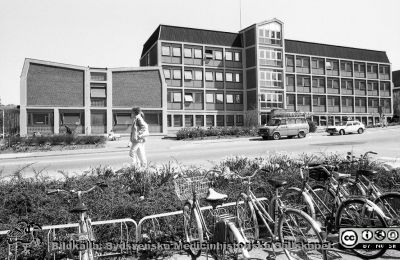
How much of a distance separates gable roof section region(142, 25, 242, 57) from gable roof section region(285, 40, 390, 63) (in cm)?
1030

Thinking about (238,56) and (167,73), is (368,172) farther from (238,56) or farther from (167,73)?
(238,56)

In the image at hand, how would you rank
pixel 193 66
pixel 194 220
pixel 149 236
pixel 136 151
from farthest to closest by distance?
pixel 193 66 < pixel 136 151 < pixel 149 236 < pixel 194 220

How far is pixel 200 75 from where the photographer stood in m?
49.8

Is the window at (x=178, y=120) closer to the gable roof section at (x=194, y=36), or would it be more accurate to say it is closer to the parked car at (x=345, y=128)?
the gable roof section at (x=194, y=36)

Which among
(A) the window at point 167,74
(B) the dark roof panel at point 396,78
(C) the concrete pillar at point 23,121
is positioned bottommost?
(C) the concrete pillar at point 23,121

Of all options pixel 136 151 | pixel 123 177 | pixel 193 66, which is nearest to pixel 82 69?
pixel 193 66

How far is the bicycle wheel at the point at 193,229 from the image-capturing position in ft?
13.4

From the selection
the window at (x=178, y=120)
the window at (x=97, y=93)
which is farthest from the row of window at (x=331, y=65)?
the window at (x=97, y=93)

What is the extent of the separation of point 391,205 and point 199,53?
47.5m

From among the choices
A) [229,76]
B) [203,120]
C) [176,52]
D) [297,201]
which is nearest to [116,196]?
[297,201]

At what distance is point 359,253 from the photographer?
13.3 feet

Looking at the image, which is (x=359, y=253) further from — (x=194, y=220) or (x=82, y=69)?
(x=82, y=69)

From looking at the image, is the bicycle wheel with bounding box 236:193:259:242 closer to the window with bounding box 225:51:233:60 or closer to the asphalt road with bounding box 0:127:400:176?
the asphalt road with bounding box 0:127:400:176

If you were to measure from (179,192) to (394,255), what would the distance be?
9.86 ft
